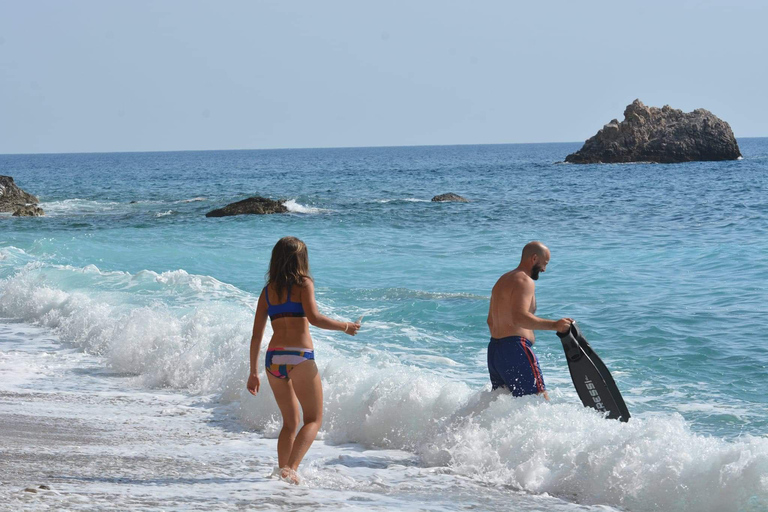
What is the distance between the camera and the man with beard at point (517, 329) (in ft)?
19.2

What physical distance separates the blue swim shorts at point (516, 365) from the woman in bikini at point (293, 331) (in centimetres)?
126

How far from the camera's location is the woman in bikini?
5.23 metres

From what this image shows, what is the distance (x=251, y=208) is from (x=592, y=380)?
27276 millimetres

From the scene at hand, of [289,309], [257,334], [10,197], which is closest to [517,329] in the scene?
[289,309]

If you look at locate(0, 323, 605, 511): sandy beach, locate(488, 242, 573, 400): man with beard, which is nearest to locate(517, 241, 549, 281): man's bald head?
locate(488, 242, 573, 400): man with beard

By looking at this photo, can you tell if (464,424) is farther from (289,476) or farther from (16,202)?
(16,202)

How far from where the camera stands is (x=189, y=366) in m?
9.07

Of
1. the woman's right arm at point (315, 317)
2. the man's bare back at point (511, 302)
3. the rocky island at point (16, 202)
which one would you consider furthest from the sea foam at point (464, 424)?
the rocky island at point (16, 202)

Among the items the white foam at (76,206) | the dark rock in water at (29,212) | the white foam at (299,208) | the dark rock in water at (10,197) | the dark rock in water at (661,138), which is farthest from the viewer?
the dark rock in water at (661,138)

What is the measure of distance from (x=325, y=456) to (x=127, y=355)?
13.7 feet

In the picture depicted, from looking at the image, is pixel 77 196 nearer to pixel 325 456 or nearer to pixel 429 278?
pixel 429 278

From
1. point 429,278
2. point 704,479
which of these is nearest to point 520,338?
point 704,479

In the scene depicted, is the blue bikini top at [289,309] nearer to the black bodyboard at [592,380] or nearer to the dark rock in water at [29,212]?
the black bodyboard at [592,380]

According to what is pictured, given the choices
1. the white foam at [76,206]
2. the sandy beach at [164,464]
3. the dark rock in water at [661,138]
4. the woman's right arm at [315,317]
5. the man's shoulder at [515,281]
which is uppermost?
the dark rock in water at [661,138]
